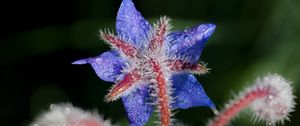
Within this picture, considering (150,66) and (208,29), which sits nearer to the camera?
(150,66)

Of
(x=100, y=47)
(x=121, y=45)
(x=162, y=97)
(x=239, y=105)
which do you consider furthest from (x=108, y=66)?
(x=100, y=47)

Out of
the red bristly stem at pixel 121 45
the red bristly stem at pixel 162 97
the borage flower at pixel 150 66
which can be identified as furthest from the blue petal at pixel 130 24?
the red bristly stem at pixel 162 97

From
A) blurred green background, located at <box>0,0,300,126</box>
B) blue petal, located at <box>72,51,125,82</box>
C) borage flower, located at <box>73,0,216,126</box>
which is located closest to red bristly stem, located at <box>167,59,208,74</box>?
borage flower, located at <box>73,0,216,126</box>

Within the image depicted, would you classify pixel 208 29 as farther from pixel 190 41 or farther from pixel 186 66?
pixel 186 66

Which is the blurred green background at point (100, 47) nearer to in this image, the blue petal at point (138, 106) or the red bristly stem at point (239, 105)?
the blue petal at point (138, 106)

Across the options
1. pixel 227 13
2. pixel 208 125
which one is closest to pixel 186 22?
pixel 227 13

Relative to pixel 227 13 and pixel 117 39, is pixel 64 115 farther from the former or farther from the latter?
pixel 227 13
